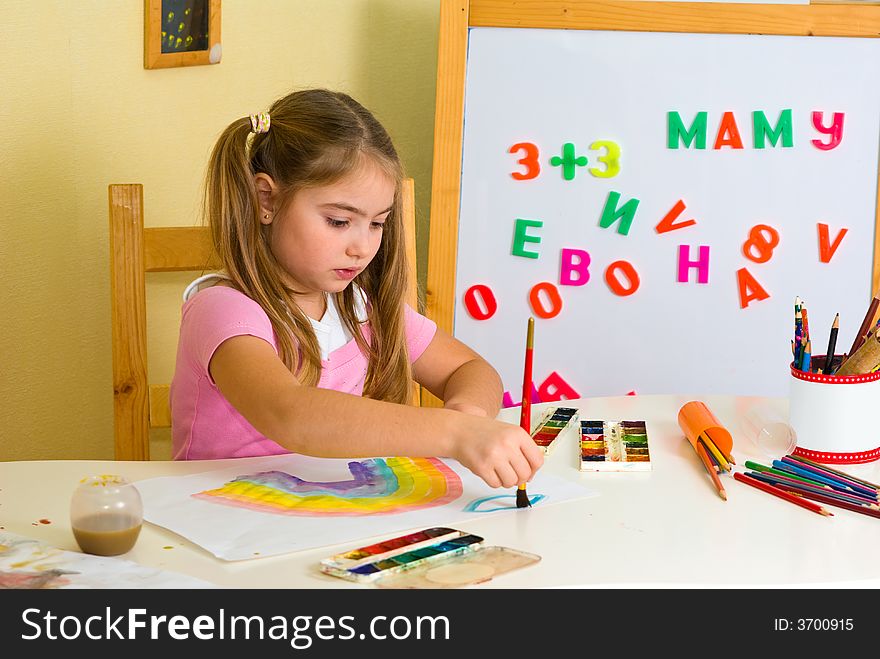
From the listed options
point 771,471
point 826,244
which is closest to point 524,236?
point 826,244

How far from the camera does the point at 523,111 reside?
191cm

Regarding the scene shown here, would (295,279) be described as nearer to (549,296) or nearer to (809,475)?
(809,475)

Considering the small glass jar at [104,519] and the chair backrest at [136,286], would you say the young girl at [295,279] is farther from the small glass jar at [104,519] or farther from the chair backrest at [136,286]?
the small glass jar at [104,519]

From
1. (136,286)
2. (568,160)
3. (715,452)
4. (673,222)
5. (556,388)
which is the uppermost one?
(568,160)

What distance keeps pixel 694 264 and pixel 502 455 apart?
43.1 inches

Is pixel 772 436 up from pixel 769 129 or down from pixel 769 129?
down

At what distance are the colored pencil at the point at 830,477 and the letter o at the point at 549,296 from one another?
0.89m

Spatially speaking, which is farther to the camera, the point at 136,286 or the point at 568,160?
the point at 568,160

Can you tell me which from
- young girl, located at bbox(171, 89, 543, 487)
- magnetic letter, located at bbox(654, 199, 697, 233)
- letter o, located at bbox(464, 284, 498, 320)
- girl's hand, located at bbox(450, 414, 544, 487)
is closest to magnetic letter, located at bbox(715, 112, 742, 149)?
magnetic letter, located at bbox(654, 199, 697, 233)

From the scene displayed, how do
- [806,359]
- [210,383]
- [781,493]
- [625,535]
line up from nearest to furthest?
[625,535] → [781,493] → [806,359] → [210,383]

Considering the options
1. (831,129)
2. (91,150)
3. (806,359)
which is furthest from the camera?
(831,129)

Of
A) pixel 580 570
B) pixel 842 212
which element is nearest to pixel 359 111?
pixel 580 570

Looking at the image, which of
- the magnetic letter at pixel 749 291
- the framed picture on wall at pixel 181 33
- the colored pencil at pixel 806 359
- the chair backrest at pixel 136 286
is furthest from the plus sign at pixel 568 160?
the colored pencil at pixel 806 359

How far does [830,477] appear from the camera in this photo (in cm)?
101
